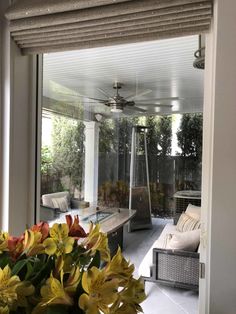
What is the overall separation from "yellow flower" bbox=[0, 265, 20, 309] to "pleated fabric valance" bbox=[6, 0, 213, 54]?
0.92 metres

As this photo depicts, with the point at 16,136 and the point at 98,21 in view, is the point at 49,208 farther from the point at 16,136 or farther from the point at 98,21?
the point at 98,21

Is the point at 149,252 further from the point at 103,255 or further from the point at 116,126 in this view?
the point at 103,255

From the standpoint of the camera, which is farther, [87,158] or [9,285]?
[87,158]

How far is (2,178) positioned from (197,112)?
940 millimetres

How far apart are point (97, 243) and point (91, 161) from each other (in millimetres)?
1734

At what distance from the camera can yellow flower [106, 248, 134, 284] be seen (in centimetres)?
59

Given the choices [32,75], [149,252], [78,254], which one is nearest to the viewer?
[78,254]

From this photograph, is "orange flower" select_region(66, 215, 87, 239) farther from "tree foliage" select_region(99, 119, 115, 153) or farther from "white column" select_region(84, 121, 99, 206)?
"tree foliage" select_region(99, 119, 115, 153)

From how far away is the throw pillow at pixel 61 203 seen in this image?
1.68m

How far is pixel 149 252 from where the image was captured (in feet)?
Answer: 7.20

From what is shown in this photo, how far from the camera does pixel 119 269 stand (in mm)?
601

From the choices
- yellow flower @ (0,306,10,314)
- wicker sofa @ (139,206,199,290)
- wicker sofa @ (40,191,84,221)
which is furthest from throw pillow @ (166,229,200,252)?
yellow flower @ (0,306,10,314)

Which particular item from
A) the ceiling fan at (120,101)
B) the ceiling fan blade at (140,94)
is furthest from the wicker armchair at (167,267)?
the ceiling fan blade at (140,94)

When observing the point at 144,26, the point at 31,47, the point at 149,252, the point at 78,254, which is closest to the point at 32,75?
the point at 31,47
